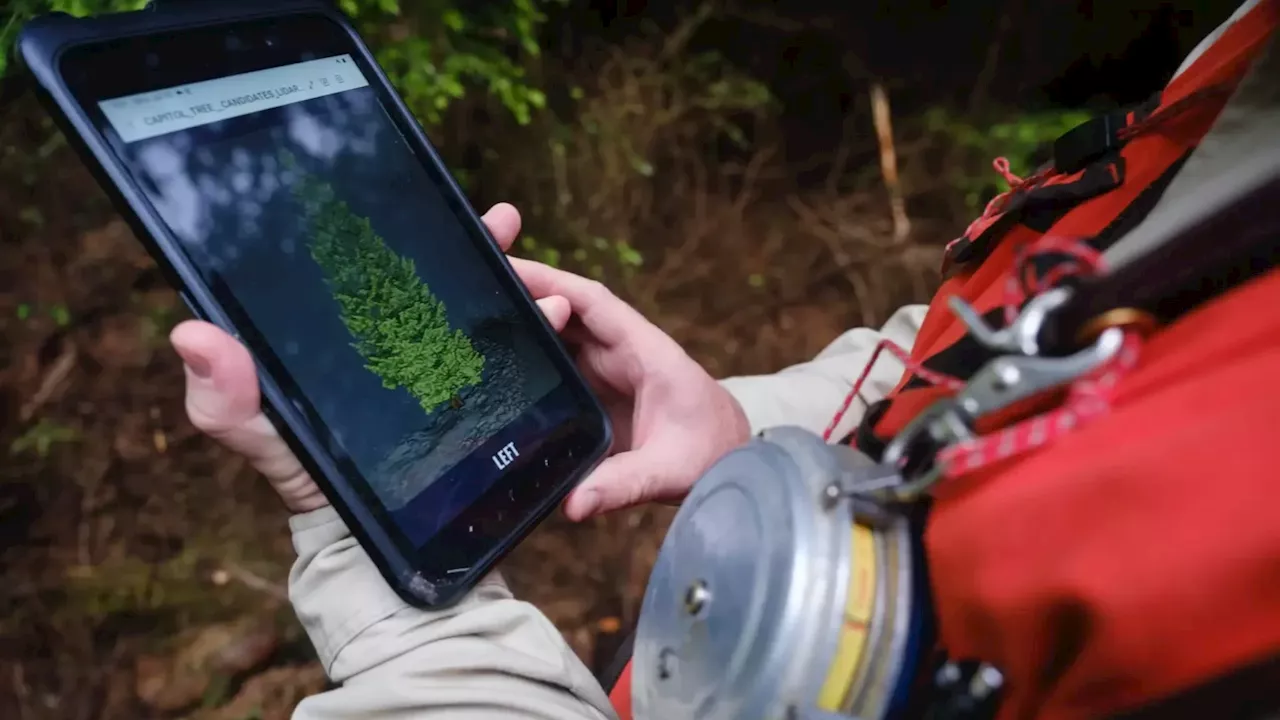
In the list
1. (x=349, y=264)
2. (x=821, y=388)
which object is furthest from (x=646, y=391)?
(x=349, y=264)

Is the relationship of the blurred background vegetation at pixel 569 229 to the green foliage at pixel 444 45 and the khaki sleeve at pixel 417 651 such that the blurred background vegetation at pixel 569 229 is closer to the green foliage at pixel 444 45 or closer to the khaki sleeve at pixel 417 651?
the green foliage at pixel 444 45

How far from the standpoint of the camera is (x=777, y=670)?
0.48 meters

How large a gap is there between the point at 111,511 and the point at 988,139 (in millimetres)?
2118

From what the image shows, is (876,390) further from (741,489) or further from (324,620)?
(324,620)

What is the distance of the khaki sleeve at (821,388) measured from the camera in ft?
3.51

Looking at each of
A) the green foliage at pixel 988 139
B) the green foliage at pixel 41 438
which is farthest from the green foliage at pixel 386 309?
the green foliage at pixel 988 139

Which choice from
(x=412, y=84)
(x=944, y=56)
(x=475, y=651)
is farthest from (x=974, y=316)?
(x=944, y=56)

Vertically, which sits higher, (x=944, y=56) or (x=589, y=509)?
(x=944, y=56)

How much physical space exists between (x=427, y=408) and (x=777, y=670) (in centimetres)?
44

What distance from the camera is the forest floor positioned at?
1.40 metres

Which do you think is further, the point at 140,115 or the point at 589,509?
the point at 589,509

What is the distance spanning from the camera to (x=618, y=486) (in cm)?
91

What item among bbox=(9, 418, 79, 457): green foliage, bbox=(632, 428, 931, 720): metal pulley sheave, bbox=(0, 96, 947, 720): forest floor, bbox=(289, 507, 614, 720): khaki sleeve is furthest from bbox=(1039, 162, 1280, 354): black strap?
bbox=(9, 418, 79, 457): green foliage

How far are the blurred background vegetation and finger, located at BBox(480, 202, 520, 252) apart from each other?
0.47 meters
